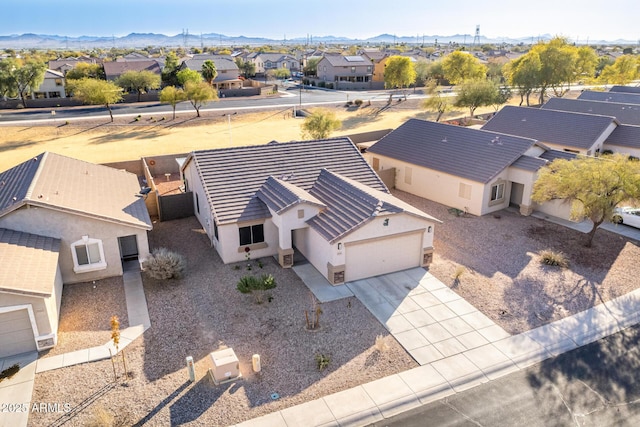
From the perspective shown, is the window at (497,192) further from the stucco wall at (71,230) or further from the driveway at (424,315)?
the stucco wall at (71,230)

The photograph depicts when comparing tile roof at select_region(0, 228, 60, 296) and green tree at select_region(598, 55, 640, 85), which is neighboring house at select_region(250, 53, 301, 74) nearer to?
green tree at select_region(598, 55, 640, 85)

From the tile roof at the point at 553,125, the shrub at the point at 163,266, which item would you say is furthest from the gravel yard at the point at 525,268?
the tile roof at the point at 553,125

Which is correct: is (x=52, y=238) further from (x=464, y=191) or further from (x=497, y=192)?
(x=497, y=192)

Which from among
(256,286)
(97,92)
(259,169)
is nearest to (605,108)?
(259,169)

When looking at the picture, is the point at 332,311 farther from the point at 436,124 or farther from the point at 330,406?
the point at 436,124

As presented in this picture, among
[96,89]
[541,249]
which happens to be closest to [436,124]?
[541,249]

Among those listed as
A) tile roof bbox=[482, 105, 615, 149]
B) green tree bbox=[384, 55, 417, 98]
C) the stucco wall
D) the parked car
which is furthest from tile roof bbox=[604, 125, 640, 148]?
green tree bbox=[384, 55, 417, 98]

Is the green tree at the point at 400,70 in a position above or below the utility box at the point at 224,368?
above
